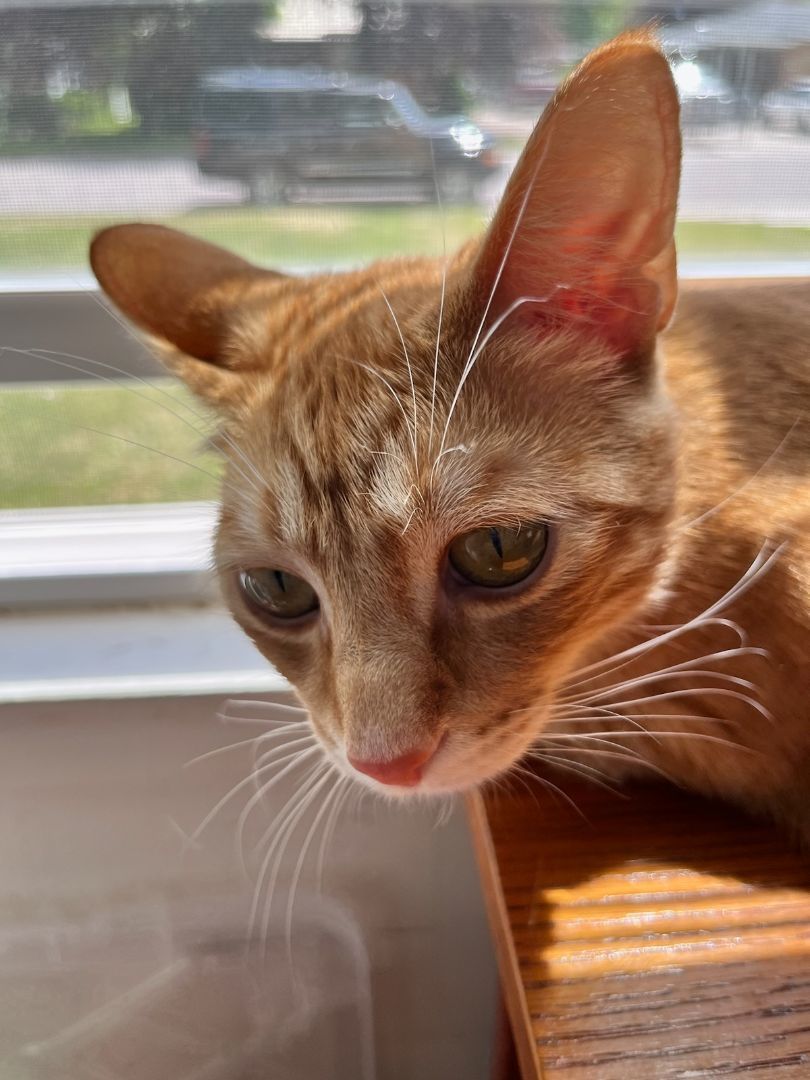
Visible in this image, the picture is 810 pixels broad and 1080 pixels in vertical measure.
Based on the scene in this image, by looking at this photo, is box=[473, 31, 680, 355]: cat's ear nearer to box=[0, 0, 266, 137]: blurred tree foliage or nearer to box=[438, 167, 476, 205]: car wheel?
box=[438, 167, 476, 205]: car wheel

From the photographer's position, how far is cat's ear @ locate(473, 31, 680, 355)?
61 centimetres

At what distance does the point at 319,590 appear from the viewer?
0.82 metres

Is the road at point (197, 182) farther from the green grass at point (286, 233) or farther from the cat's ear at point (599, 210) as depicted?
the cat's ear at point (599, 210)

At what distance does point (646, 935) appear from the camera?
0.76 m

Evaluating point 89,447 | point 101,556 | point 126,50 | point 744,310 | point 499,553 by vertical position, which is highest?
point 126,50

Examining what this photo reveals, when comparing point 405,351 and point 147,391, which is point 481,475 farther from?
point 147,391

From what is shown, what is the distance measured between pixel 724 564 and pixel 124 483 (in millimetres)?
969

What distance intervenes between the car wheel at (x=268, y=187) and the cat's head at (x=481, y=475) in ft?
1.44

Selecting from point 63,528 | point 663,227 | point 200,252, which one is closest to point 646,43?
point 663,227

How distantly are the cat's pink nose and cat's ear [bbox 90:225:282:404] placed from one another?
0.38 m

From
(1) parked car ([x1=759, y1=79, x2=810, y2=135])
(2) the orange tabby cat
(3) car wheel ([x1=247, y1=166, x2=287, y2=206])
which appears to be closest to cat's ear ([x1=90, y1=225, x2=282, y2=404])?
(2) the orange tabby cat

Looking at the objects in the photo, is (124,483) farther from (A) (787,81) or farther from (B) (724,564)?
(A) (787,81)

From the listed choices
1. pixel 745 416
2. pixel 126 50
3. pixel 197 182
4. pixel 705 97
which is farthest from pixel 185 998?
pixel 705 97

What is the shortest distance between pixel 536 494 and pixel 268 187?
70cm
